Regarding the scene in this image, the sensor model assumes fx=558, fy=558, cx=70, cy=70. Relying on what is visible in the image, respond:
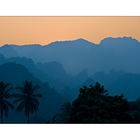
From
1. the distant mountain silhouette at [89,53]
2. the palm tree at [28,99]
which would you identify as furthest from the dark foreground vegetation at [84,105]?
the distant mountain silhouette at [89,53]

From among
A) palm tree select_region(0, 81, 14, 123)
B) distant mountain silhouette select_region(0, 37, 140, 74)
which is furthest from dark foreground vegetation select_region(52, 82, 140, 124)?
palm tree select_region(0, 81, 14, 123)

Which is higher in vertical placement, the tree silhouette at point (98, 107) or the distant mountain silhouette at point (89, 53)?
the distant mountain silhouette at point (89, 53)

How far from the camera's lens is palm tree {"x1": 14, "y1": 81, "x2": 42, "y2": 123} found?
8539 millimetres

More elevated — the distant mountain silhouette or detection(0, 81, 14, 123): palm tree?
the distant mountain silhouette

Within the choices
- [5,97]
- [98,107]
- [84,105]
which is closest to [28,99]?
[5,97]

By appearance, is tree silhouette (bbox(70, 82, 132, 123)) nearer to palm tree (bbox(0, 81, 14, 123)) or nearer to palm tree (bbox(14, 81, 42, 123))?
palm tree (bbox(14, 81, 42, 123))

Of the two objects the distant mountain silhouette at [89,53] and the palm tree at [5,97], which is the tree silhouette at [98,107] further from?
the palm tree at [5,97]

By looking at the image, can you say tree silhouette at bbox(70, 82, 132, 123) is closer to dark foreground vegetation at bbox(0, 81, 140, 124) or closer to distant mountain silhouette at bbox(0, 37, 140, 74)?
dark foreground vegetation at bbox(0, 81, 140, 124)

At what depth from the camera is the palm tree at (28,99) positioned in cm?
854

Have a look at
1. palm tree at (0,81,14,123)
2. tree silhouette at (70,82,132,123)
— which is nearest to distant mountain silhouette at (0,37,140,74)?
tree silhouette at (70,82,132,123)

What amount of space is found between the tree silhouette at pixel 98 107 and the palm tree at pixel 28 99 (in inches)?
23.0

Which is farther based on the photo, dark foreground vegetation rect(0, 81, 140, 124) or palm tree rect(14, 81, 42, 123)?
palm tree rect(14, 81, 42, 123)

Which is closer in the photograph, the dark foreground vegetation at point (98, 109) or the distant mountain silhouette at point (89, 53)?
the dark foreground vegetation at point (98, 109)

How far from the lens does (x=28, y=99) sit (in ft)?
28.2
